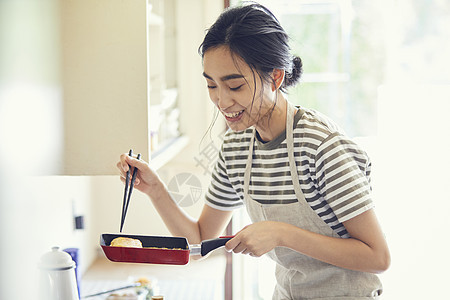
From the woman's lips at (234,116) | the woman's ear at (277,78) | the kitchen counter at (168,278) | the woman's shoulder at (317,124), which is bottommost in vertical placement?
the kitchen counter at (168,278)

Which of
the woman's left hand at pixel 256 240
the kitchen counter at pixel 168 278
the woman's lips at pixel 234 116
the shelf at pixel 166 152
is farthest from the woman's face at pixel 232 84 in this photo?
the kitchen counter at pixel 168 278

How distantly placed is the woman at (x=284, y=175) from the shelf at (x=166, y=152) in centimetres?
34

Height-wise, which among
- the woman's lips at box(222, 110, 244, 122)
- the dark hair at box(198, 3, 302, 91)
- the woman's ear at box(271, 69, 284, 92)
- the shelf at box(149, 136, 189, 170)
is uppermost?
the dark hair at box(198, 3, 302, 91)

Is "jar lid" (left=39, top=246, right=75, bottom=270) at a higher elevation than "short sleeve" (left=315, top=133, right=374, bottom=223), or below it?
below

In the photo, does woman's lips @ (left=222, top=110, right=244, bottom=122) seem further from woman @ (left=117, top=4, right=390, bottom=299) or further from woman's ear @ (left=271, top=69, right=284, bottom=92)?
woman's ear @ (left=271, top=69, right=284, bottom=92)

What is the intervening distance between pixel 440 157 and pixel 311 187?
0.97m

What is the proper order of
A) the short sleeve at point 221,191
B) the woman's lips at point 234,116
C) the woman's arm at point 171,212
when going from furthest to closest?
1. the short sleeve at point 221,191
2. the woman's arm at point 171,212
3. the woman's lips at point 234,116

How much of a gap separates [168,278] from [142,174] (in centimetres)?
91

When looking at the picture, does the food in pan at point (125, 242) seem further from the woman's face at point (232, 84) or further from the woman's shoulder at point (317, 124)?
the woman's shoulder at point (317, 124)

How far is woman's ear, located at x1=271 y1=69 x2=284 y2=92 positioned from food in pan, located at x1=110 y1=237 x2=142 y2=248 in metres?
0.48

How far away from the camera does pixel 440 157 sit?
2078 mm

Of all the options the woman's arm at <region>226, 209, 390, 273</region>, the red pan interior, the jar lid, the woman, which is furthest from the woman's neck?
the jar lid

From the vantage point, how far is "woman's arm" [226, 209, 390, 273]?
3.93 feet

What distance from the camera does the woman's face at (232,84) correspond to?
1223 mm
